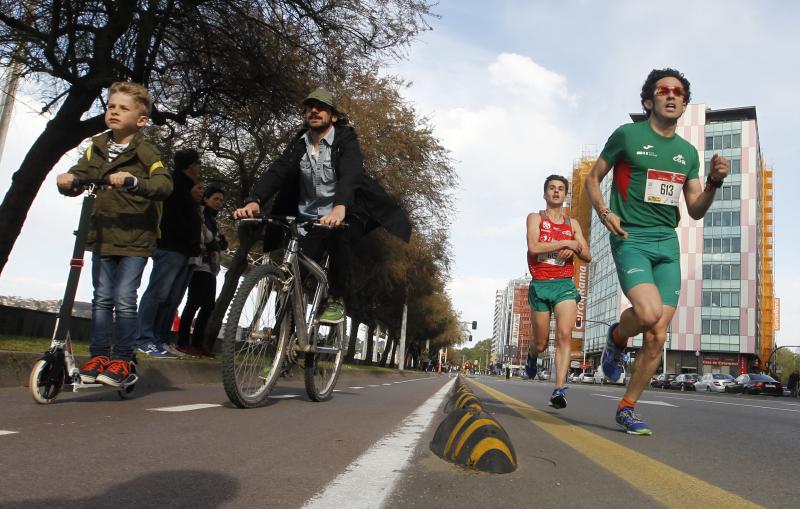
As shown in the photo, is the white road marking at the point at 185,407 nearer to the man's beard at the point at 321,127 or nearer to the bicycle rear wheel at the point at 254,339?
the bicycle rear wheel at the point at 254,339

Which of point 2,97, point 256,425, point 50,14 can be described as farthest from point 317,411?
point 2,97

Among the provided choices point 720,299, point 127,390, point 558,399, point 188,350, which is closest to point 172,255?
point 127,390

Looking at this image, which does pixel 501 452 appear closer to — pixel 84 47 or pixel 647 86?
pixel 647 86

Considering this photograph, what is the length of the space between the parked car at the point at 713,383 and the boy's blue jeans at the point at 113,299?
39.0 metres

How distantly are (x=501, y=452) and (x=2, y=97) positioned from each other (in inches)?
716

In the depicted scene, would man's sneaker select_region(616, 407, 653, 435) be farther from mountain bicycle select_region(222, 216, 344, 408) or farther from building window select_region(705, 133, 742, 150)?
building window select_region(705, 133, 742, 150)

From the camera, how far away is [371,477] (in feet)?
7.84

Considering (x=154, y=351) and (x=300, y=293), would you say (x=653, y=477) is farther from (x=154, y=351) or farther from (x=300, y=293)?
(x=154, y=351)

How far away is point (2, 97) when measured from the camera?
1684 centimetres

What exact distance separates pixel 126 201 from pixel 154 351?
3034mm

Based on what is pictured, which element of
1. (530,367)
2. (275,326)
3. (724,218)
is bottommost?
(530,367)

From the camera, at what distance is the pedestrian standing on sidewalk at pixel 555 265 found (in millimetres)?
6379

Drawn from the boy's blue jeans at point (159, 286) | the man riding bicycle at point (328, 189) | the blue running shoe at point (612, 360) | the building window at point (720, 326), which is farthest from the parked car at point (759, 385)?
the building window at point (720, 326)

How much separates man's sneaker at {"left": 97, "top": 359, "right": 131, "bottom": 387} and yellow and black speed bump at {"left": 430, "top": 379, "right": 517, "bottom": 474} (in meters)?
2.38
